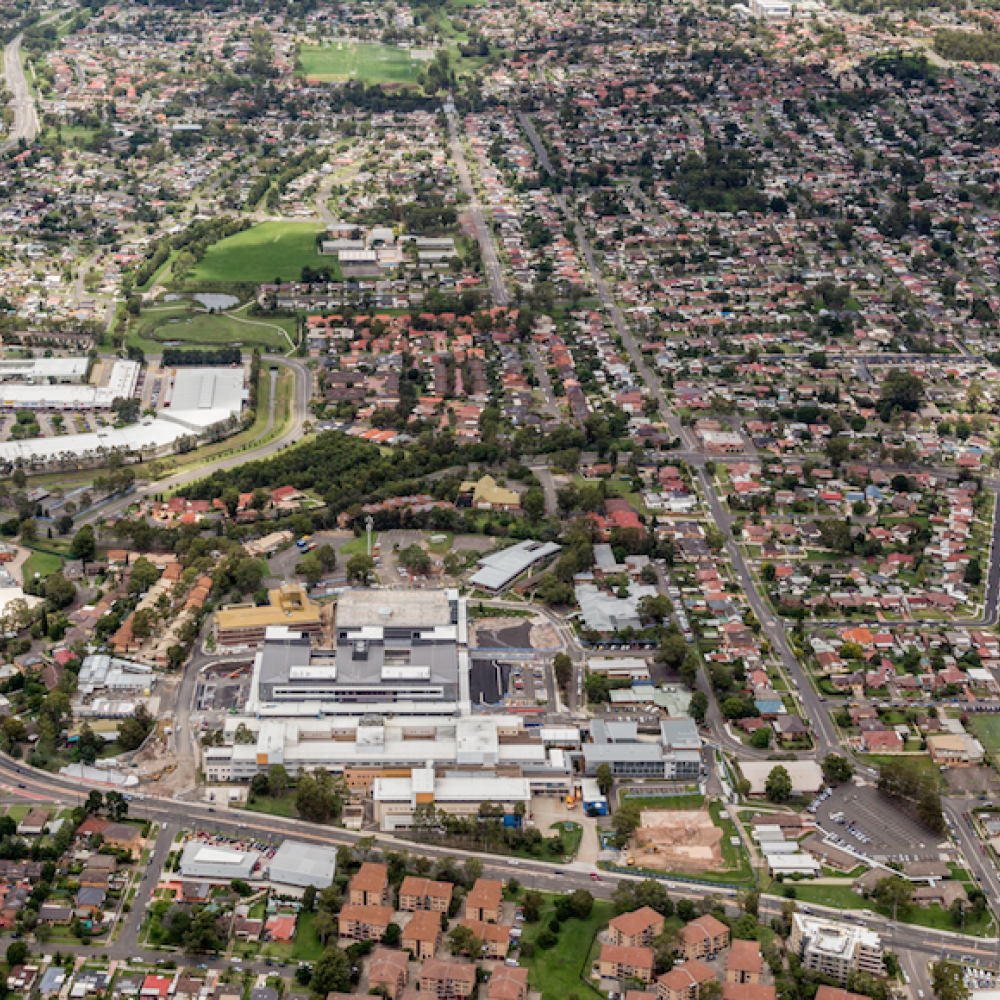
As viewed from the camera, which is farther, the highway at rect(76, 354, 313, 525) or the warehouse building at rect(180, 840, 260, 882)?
the highway at rect(76, 354, 313, 525)

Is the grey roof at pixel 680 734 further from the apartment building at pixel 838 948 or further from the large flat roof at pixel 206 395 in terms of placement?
the large flat roof at pixel 206 395

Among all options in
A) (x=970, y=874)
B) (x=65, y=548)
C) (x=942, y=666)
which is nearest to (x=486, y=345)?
(x=65, y=548)

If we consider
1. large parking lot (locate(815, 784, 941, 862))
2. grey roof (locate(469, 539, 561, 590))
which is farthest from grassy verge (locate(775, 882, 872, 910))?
grey roof (locate(469, 539, 561, 590))

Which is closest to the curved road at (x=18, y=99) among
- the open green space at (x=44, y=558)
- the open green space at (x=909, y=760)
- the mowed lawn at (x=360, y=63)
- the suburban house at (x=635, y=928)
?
the mowed lawn at (x=360, y=63)

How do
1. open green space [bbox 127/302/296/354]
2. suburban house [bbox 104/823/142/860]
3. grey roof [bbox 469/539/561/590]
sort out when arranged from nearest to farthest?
suburban house [bbox 104/823/142/860], grey roof [bbox 469/539/561/590], open green space [bbox 127/302/296/354]

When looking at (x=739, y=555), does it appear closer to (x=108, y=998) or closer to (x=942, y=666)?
(x=942, y=666)

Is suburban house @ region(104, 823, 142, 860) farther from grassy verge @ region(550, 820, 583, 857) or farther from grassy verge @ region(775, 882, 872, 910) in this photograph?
grassy verge @ region(775, 882, 872, 910)
